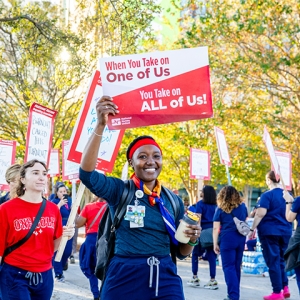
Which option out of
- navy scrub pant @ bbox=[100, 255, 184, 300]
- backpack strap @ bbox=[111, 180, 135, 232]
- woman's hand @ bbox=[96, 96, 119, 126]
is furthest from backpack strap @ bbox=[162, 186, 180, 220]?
woman's hand @ bbox=[96, 96, 119, 126]

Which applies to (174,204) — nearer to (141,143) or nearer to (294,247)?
(141,143)

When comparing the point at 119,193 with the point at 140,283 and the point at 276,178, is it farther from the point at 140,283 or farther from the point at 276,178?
the point at 276,178

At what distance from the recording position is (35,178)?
618 centimetres

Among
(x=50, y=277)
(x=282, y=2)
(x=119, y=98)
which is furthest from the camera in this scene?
(x=282, y=2)

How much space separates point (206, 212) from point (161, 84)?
25.1 ft

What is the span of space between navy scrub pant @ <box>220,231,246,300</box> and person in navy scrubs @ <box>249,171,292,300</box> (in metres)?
0.43

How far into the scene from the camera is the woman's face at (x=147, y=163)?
480 cm

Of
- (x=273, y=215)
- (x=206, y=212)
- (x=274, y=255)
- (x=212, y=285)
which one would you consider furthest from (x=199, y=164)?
(x=274, y=255)

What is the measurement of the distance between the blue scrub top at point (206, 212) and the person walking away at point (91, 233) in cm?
286

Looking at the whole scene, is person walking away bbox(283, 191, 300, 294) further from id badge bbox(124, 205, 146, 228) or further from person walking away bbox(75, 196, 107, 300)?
id badge bbox(124, 205, 146, 228)

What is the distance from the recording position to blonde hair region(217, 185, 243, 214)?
10.0m

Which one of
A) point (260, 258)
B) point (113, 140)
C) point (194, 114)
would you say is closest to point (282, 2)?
point (260, 258)

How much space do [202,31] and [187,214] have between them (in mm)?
15120

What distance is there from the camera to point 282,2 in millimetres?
18594
